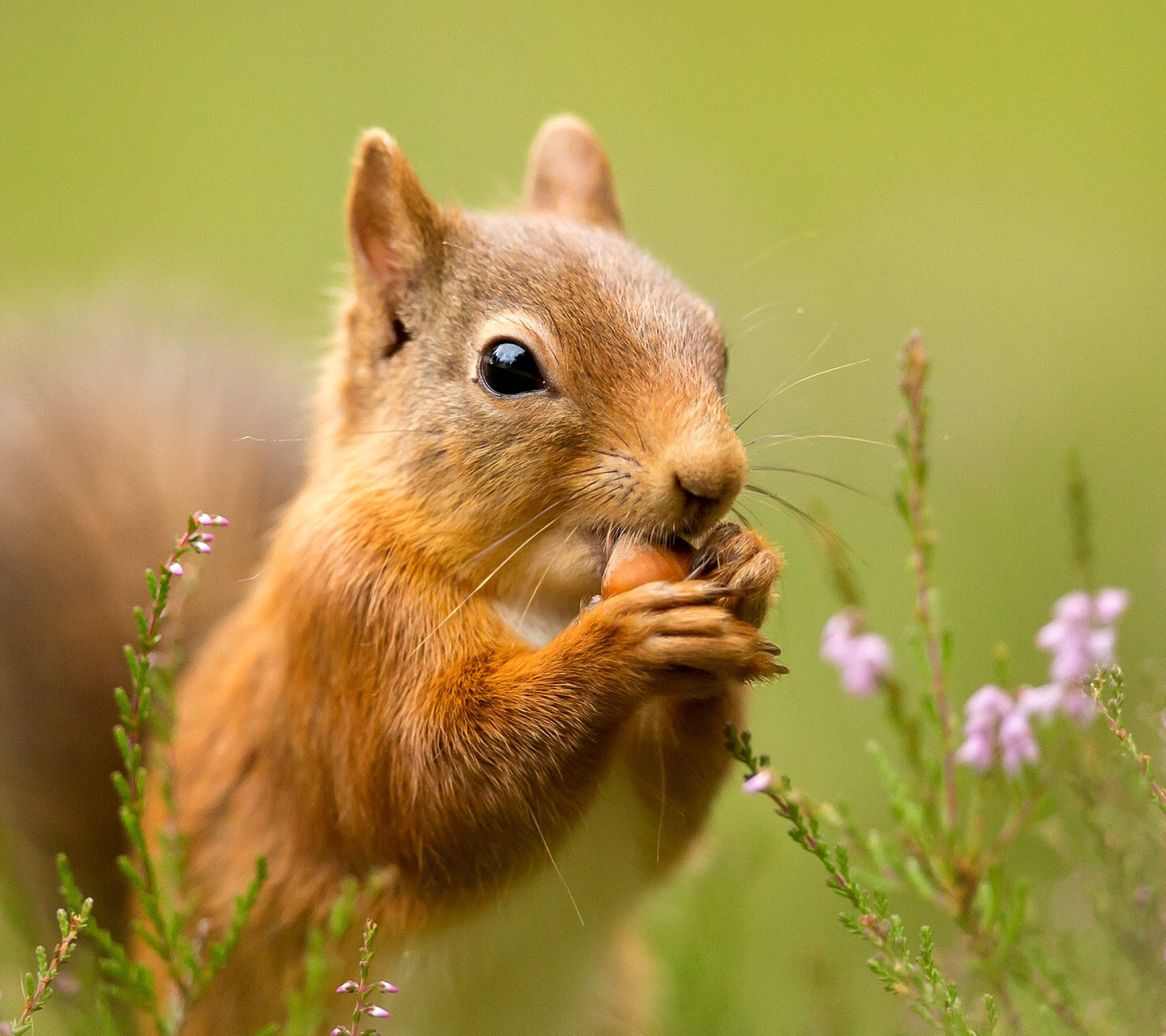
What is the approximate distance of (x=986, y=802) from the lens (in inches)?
60.3

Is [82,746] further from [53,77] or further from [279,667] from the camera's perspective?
[53,77]

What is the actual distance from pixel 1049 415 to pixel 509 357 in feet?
9.89

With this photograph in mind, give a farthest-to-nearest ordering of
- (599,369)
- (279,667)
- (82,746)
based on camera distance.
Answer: (82,746)
(279,667)
(599,369)

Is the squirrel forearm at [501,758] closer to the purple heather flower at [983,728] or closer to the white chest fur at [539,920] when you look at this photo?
the white chest fur at [539,920]

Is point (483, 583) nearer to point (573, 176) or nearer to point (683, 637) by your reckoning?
point (683, 637)

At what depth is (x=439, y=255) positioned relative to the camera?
6.50 feet

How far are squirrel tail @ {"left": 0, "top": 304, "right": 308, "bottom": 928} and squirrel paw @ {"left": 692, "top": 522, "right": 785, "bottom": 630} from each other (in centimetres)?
98

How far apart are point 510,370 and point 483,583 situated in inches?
11.4

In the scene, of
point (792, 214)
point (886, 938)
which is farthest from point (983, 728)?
point (792, 214)

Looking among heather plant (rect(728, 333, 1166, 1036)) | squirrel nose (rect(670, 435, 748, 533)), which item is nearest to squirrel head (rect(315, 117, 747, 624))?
squirrel nose (rect(670, 435, 748, 533))

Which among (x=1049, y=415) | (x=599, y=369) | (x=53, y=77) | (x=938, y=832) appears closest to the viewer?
(x=938, y=832)

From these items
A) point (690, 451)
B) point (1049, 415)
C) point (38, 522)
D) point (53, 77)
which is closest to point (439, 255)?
point (690, 451)

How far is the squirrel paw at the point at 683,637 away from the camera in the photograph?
59.6 inches

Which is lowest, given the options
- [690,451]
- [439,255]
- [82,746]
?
[82,746]
